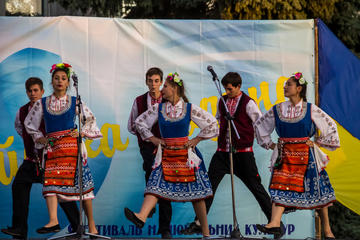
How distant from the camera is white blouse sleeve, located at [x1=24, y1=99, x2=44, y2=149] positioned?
6.27 meters

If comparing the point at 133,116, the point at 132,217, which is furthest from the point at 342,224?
the point at 132,217

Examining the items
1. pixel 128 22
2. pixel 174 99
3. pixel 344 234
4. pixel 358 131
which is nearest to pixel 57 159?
pixel 174 99

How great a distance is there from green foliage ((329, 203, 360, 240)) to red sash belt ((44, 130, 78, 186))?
3214 mm

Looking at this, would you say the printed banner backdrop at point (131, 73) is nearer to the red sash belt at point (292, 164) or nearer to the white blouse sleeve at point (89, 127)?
the white blouse sleeve at point (89, 127)

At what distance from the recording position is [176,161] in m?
6.23

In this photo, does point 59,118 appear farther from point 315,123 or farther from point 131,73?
point 315,123

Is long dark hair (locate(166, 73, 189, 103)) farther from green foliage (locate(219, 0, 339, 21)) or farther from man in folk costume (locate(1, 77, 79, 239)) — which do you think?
green foliage (locate(219, 0, 339, 21))

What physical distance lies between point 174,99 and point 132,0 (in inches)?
113

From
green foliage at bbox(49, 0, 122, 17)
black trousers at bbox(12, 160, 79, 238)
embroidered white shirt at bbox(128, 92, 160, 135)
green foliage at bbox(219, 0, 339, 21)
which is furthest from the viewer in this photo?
green foliage at bbox(49, 0, 122, 17)

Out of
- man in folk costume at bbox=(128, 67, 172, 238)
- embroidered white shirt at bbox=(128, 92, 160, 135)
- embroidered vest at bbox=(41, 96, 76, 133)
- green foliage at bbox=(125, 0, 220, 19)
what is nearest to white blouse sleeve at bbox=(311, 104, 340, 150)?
man in folk costume at bbox=(128, 67, 172, 238)

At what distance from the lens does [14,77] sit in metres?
6.99

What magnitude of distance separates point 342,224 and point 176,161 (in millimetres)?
2670

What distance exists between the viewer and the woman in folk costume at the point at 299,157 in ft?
20.2

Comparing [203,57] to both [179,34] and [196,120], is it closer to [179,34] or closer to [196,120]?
[179,34]
